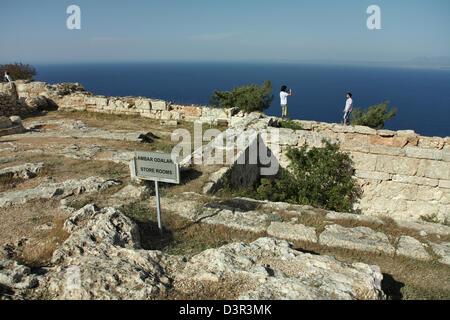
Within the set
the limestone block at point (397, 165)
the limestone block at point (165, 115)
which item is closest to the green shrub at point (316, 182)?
the limestone block at point (397, 165)

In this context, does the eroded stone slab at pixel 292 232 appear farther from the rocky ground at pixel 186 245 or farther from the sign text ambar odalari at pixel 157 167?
the sign text ambar odalari at pixel 157 167

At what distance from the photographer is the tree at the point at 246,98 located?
20.1m

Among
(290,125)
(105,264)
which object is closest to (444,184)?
(290,125)

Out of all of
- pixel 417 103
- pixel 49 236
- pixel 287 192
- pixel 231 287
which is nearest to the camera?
pixel 231 287

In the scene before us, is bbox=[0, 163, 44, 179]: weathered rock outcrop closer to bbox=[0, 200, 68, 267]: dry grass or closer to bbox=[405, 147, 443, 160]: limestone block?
bbox=[0, 200, 68, 267]: dry grass

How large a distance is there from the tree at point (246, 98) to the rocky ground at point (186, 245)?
14.0 metres

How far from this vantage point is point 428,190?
24.8 ft

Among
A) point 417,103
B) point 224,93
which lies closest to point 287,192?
point 224,93

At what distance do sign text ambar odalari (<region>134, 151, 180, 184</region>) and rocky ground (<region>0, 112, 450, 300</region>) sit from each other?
69 centimetres

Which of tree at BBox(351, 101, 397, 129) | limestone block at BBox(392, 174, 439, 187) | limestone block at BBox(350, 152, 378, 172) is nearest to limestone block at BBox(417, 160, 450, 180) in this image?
limestone block at BBox(392, 174, 439, 187)

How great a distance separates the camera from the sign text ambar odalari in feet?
13.4

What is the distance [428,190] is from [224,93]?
16623 mm
